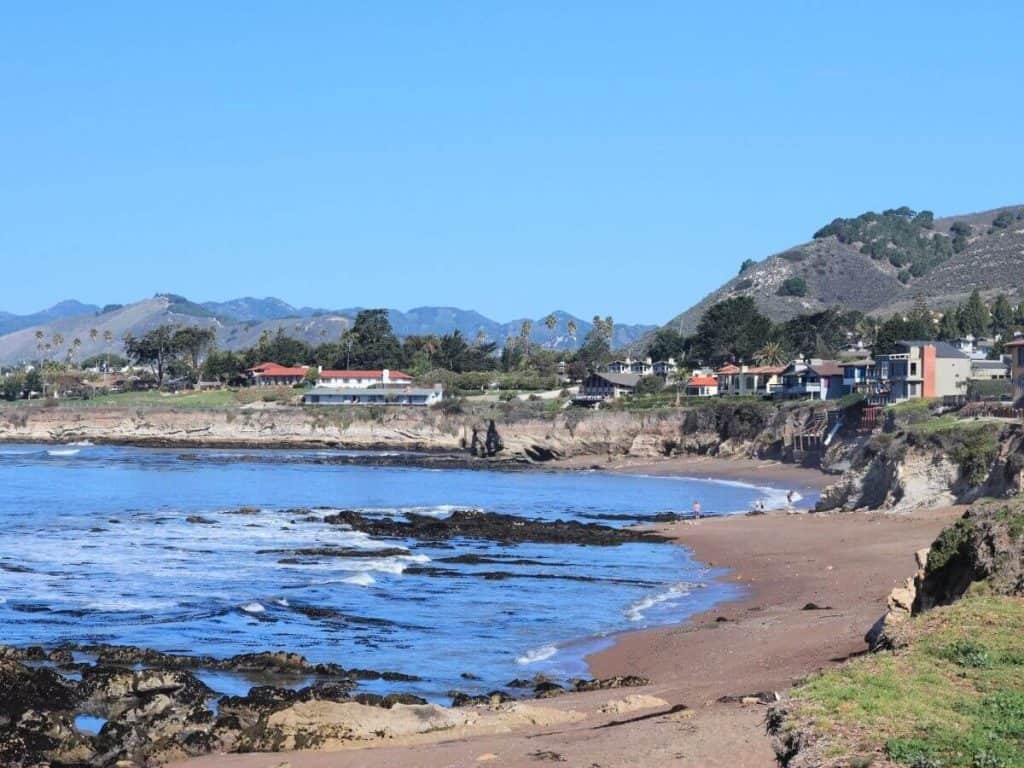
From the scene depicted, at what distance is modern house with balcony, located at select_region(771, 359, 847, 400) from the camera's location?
340 ft

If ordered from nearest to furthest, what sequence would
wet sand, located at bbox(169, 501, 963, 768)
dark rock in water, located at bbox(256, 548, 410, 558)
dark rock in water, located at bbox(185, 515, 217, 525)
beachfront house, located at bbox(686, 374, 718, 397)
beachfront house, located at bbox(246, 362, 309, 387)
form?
1. wet sand, located at bbox(169, 501, 963, 768)
2. dark rock in water, located at bbox(256, 548, 410, 558)
3. dark rock in water, located at bbox(185, 515, 217, 525)
4. beachfront house, located at bbox(686, 374, 718, 397)
5. beachfront house, located at bbox(246, 362, 309, 387)

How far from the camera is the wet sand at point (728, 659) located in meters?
14.5

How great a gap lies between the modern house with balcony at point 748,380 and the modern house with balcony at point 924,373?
85.9ft

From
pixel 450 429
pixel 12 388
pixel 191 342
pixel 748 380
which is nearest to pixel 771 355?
pixel 748 380

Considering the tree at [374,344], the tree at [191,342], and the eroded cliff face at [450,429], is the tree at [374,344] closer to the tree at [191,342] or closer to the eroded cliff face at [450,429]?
the tree at [191,342]

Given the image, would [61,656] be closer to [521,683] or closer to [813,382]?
[521,683]

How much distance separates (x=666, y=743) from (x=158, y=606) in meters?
18.0

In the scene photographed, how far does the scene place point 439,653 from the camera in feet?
81.9

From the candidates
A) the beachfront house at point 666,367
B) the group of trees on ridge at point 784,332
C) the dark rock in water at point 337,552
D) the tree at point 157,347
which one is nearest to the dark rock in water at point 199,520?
the dark rock in water at point 337,552

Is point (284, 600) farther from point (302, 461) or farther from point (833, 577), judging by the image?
point (302, 461)

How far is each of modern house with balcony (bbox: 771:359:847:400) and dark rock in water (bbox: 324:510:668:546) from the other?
54.8 meters

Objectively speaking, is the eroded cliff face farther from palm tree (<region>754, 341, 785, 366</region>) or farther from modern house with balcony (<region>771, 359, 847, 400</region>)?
palm tree (<region>754, 341, 785, 366</region>)

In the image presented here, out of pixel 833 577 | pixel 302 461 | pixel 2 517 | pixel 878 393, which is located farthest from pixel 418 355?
pixel 833 577

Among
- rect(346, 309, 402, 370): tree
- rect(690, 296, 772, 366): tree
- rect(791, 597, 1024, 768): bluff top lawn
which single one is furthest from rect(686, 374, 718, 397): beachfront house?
rect(791, 597, 1024, 768): bluff top lawn
